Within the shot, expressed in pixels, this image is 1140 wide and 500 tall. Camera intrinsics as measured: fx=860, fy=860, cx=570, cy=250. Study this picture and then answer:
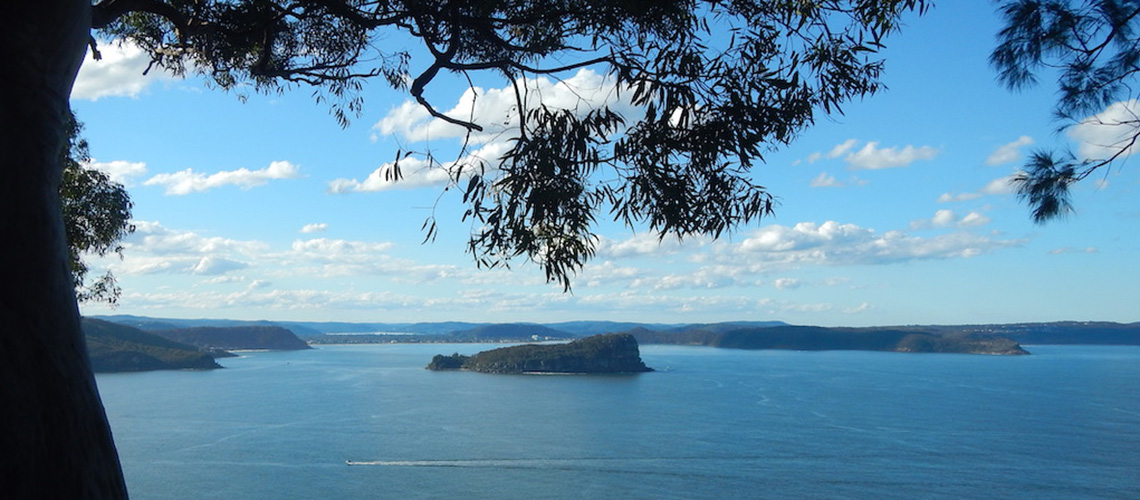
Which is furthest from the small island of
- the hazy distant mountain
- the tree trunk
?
the tree trunk

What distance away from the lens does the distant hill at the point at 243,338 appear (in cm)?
11744

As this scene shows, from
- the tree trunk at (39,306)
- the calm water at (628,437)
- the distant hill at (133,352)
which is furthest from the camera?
the distant hill at (133,352)

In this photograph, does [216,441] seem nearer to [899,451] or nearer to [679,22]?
[899,451]

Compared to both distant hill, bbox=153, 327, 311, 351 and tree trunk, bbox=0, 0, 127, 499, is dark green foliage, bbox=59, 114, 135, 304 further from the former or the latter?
distant hill, bbox=153, 327, 311, 351

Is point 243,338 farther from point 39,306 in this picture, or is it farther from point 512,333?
point 39,306

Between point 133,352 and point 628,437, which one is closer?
point 628,437

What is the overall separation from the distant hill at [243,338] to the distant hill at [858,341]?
66.7 meters

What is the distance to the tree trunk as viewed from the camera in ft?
7.70

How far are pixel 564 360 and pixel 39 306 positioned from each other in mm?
76721

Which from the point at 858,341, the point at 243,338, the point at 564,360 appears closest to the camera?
the point at 564,360

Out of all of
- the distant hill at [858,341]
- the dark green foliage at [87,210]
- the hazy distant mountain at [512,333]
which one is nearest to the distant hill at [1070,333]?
the distant hill at [858,341]

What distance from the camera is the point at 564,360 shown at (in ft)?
258

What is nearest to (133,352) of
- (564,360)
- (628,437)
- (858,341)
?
(564,360)

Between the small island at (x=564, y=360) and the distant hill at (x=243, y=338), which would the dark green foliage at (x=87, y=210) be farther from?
the distant hill at (x=243, y=338)
